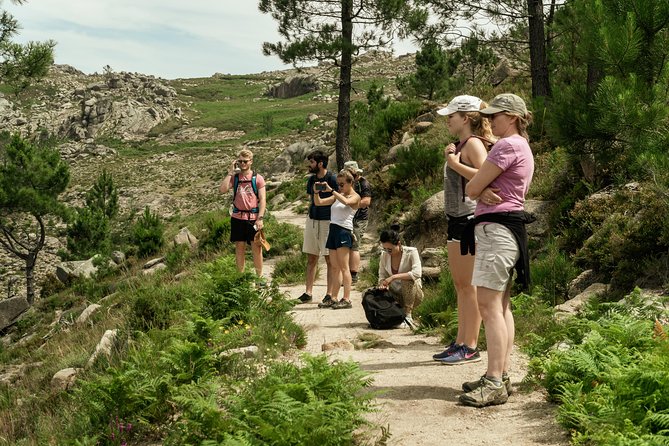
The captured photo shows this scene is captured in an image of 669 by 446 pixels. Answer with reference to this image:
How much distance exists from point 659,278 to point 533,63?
8798mm

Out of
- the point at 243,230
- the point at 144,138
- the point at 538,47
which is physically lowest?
the point at 243,230

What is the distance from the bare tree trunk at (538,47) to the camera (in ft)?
45.7

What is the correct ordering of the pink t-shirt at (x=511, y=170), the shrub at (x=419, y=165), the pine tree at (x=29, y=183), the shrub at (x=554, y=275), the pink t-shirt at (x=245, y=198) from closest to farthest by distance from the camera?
the pink t-shirt at (x=511, y=170)
the shrub at (x=554, y=275)
the pink t-shirt at (x=245, y=198)
the shrub at (x=419, y=165)
the pine tree at (x=29, y=183)

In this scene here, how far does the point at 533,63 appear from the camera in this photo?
14305 mm

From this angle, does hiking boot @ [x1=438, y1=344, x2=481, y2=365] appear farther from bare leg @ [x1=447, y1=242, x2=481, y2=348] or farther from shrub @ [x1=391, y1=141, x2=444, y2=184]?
shrub @ [x1=391, y1=141, x2=444, y2=184]

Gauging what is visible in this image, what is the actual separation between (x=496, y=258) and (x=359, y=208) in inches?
237

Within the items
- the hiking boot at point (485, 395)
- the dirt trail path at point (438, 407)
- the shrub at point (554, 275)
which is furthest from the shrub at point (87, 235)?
the hiking boot at point (485, 395)

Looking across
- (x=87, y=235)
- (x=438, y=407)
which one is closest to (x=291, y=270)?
(x=438, y=407)

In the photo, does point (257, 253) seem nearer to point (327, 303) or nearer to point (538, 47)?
point (327, 303)

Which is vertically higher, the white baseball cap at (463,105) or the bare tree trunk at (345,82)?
the bare tree trunk at (345,82)

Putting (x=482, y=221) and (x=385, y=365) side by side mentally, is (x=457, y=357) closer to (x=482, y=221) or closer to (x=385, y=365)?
(x=385, y=365)

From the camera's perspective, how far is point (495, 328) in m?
4.21

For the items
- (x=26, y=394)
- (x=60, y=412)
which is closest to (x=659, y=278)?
(x=60, y=412)

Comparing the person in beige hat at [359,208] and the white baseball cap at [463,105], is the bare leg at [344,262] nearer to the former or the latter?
the person in beige hat at [359,208]
